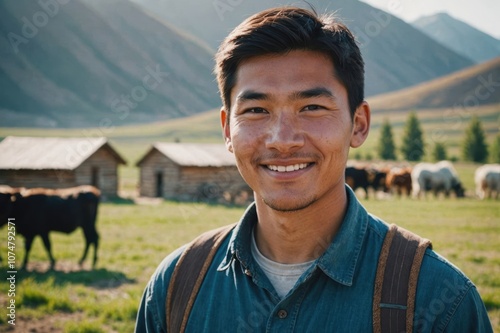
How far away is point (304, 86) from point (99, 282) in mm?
8299

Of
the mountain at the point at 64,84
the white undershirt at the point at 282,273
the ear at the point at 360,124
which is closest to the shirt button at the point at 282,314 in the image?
the white undershirt at the point at 282,273

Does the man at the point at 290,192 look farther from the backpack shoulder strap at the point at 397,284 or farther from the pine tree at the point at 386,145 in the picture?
the pine tree at the point at 386,145

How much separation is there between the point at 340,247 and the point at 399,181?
3256 cm

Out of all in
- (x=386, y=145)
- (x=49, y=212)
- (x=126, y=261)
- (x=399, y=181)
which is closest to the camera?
(x=49, y=212)

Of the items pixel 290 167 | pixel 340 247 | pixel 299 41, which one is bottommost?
pixel 340 247

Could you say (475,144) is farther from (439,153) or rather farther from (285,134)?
(285,134)

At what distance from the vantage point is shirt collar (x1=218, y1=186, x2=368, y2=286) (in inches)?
74.9

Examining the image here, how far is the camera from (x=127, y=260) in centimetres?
1099

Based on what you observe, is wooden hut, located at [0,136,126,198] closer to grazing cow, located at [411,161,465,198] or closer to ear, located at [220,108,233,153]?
grazing cow, located at [411,161,465,198]

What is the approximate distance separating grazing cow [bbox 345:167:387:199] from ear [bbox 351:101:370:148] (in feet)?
92.9

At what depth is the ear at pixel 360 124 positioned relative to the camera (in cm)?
230

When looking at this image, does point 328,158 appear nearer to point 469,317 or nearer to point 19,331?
point 469,317

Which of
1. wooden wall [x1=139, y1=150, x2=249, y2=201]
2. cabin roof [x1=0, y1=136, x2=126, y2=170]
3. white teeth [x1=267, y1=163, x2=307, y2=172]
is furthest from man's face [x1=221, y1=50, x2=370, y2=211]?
cabin roof [x1=0, y1=136, x2=126, y2=170]

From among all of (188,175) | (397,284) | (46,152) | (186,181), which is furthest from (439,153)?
(397,284)
